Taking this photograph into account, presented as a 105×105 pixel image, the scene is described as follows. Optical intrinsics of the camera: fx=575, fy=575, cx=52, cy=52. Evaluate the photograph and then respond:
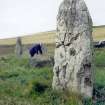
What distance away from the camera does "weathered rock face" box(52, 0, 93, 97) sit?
20.8 m

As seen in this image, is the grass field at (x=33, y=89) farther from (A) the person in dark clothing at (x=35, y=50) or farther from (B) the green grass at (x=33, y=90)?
(A) the person in dark clothing at (x=35, y=50)

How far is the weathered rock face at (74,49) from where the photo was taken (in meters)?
20.8

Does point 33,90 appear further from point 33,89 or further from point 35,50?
point 35,50

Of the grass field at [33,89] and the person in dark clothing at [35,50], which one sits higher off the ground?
the grass field at [33,89]

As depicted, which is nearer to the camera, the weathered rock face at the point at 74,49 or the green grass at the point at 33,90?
the green grass at the point at 33,90

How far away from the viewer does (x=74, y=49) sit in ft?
69.8

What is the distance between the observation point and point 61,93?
68.8ft

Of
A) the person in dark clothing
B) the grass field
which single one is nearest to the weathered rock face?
the grass field

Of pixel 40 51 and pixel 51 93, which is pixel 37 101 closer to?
pixel 51 93

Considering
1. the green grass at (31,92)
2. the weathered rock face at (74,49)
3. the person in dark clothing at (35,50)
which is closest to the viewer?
the green grass at (31,92)

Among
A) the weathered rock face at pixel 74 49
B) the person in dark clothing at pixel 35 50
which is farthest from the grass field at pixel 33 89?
the person in dark clothing at pixel 35 50

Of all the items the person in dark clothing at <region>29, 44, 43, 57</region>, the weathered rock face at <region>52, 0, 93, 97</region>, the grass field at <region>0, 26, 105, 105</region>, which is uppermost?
the weathered rock face at <region>52, 0, 93, 97</region>

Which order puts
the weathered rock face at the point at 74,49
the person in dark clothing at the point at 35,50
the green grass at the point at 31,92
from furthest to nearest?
the person in dark clothing at the point at 35,50, the weathered rock face at the point at 74,49, the green grass at the point at 31,92

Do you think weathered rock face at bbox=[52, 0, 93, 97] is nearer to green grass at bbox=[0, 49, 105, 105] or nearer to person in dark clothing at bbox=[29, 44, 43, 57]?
green grass at bbox=[0, 49, 105, 105]
